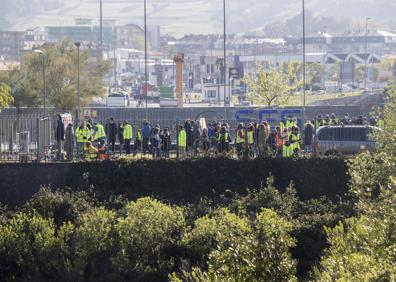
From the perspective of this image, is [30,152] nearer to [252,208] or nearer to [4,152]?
[4,152]

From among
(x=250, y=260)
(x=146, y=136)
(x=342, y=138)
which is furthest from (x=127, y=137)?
(x=250, y=260)

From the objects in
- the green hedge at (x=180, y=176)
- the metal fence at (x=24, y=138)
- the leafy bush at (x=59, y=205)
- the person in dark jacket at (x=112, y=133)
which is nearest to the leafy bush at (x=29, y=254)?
the leafy bush at (x=59, y=205)

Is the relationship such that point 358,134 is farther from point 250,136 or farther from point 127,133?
point 127,133

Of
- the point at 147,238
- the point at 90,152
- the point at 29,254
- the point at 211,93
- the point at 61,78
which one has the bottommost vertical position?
the point at 29,254

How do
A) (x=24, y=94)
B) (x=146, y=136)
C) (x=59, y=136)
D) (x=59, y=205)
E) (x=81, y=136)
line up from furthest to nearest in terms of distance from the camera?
(x=24, y=94)
(x=146, y=136)
(x=81, y=136)
(x=59, y=136)
(x=59, y=205)

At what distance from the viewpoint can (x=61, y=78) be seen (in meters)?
55.2

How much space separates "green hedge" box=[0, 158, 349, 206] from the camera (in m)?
34.2

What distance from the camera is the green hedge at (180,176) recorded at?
34.2 meters

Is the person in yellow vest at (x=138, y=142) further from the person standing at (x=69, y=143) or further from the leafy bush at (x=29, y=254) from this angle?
the leafy bush at (x=29, y=254)

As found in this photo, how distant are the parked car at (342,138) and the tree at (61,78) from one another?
1930 centimetres

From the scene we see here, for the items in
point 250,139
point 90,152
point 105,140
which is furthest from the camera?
point 105,140

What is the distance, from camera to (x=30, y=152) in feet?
120

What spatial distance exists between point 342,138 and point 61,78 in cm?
2096

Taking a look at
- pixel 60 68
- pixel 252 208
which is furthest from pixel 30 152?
pixel 60 68
